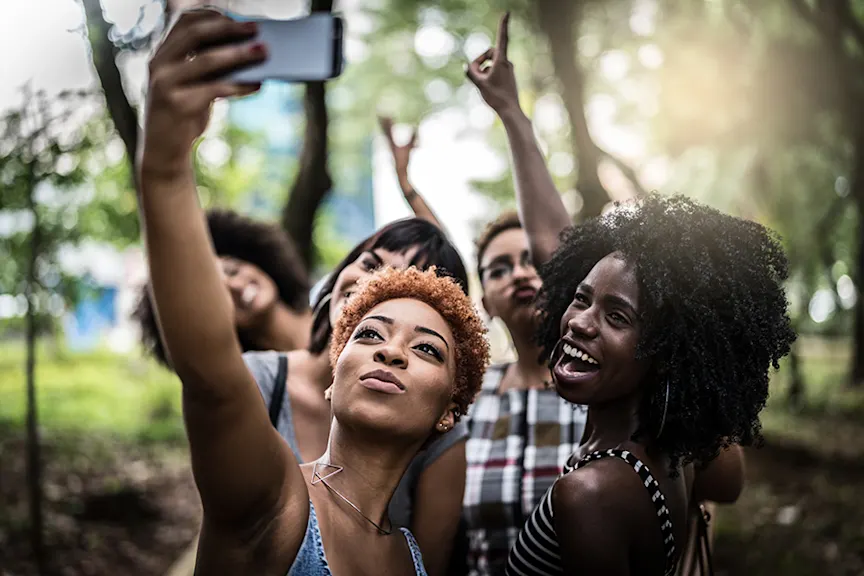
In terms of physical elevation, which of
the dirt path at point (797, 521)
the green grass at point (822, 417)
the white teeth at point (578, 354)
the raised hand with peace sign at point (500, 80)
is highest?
the raised hand with peace sign at point (500, 80)

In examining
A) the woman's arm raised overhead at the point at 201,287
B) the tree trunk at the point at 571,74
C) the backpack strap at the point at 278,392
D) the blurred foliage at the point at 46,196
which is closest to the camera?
the woman's arm raised overhead at the point at 201,287

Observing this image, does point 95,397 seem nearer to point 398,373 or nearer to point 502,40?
point 502,40

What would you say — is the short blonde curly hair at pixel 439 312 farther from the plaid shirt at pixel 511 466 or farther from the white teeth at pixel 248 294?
the white teeth at pixel 248 294

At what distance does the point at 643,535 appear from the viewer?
6.81 ft

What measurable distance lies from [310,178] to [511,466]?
3.96 meters

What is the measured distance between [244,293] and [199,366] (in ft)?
8.73

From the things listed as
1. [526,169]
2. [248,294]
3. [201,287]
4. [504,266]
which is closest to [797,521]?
[504,266]

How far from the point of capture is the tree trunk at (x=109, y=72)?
3.43 meters

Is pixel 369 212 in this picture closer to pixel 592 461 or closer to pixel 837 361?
pixel 837 361

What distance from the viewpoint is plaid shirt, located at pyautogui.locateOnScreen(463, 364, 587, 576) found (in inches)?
119

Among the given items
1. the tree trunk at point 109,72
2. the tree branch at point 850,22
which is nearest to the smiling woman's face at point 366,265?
the tree trunk at point 109,72

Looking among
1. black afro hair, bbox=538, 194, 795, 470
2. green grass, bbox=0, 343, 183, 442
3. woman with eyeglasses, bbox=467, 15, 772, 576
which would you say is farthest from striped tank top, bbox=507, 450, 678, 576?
green grass, bbox=0, 343, 183, 442

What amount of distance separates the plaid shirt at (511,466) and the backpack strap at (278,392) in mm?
756

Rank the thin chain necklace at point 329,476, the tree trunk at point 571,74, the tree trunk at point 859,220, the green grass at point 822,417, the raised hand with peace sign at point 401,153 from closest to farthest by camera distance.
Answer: the thin chain necklace at point 329,476
the raised hand with peace sign at point 401,153
the tree trunk at point 571,74
the tree trunk at point 859,220
the green grass at point 822,417
